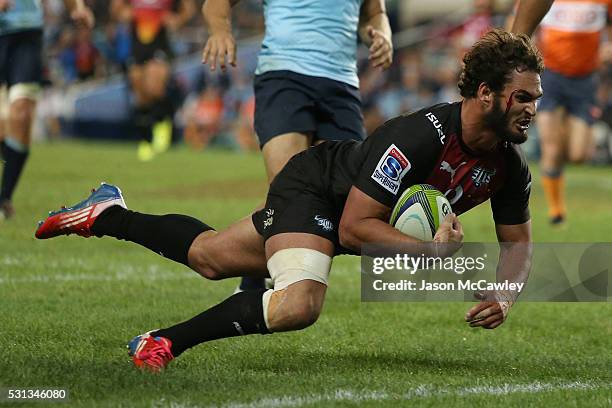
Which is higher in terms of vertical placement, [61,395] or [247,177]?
[61,395]

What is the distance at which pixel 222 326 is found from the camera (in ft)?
17.8

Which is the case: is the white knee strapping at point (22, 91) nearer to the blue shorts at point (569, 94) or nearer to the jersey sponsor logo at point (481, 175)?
the blue shorts at point (569, 94)

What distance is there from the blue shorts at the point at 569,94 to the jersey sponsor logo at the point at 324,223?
7.66 meters

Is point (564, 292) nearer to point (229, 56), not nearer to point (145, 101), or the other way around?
point (229, 56)

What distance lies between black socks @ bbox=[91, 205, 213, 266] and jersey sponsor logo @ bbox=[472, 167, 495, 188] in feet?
4.63

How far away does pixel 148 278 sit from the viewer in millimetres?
8391

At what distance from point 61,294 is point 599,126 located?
55.1ft

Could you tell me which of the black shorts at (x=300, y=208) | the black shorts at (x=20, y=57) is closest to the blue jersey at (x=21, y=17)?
the black shorts at (x=20, y=57)

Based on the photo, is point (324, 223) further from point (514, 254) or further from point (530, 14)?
point (530, 14)

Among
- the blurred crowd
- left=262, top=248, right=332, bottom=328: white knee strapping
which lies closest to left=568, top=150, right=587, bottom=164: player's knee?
left=262, top=248, right=332, bottom=328: white knee strapping

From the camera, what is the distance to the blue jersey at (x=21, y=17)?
1109cm

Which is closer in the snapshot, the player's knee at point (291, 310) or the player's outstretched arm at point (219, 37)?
the player's knee at point (291, 310)

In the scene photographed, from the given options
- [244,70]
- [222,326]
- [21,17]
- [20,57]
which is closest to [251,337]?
[222,326]

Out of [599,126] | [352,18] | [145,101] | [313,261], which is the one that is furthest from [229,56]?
[599,126]
